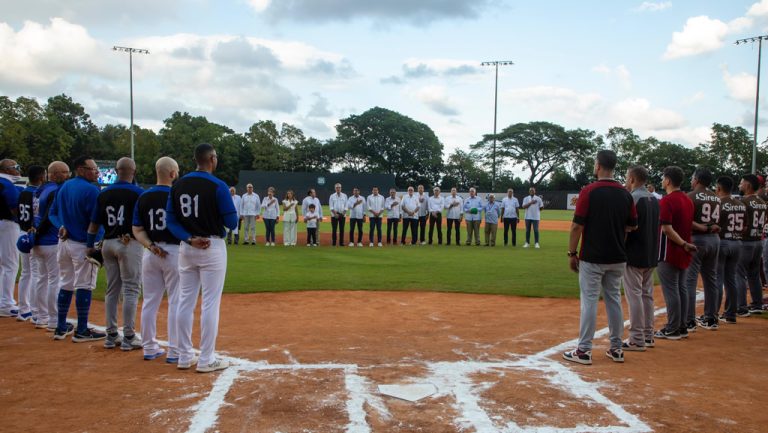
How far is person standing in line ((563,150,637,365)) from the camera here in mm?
5723

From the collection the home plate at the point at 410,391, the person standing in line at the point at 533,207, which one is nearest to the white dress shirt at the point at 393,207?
the person standing in line at the point at 533,207

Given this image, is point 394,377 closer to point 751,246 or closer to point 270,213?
point 751,246

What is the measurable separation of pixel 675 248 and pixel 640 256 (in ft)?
2.72

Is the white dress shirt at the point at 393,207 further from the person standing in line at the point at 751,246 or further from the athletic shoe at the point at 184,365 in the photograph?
the athletic shoe at the point at 184,365

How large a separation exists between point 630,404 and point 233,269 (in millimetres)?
10151

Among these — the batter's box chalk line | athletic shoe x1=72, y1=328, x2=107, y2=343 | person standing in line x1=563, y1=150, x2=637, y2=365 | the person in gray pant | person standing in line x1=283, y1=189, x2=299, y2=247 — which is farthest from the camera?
person standing in line x1=283, y1=189, x2=299, y2=247

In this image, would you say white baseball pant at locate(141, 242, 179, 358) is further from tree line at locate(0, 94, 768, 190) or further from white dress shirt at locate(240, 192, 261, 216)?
tree line at locate(0, 94, 768, 190)

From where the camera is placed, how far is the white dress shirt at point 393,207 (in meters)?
19.1

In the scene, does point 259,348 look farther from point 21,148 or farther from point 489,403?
point 21,148

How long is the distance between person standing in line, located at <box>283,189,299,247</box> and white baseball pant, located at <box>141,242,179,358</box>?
1259cm

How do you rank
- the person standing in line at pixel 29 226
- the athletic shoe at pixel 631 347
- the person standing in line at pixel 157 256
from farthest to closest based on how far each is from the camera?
the person standing in line at pixel 29 226 < the athletic shoe at pixel 631 347 < the person standing in line at pixel 157 256

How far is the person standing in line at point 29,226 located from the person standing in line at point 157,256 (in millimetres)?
2845

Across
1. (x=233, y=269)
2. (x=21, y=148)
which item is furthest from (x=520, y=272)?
(x=21, y=148)

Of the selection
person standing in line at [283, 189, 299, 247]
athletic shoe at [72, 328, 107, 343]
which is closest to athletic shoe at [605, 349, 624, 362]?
athletic shoe at [72, 328, 107, 343]
